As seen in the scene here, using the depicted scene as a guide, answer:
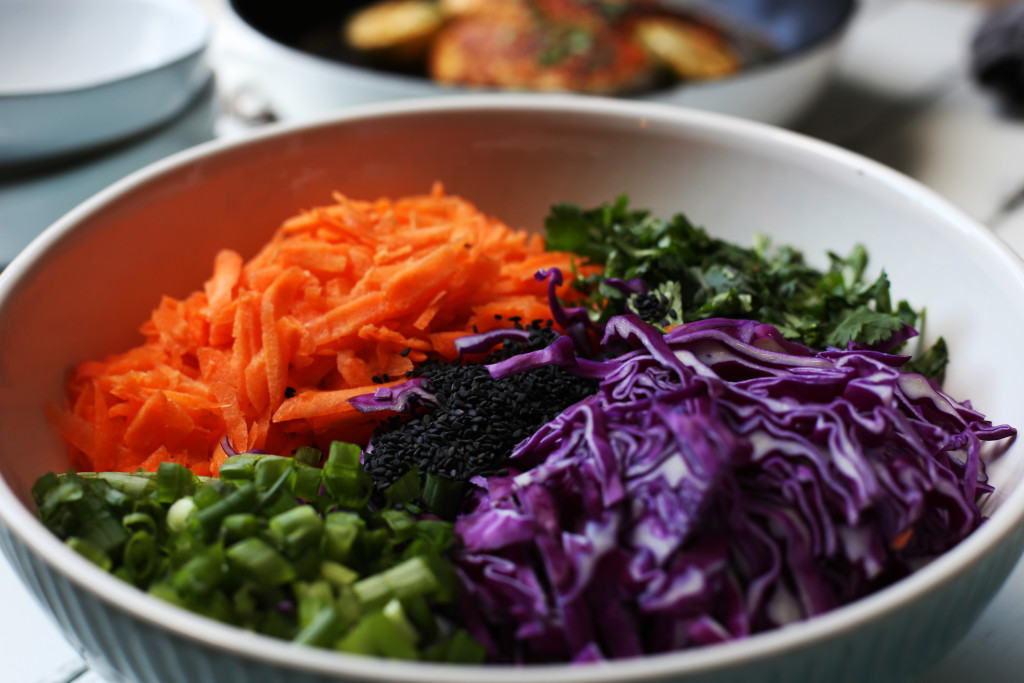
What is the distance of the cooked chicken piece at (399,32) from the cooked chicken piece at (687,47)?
→ 709mm

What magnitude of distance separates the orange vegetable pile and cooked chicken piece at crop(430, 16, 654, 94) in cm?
101

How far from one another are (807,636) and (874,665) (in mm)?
154

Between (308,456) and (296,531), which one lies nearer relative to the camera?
(296,531)

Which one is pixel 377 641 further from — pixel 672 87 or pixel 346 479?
pixel 672 87

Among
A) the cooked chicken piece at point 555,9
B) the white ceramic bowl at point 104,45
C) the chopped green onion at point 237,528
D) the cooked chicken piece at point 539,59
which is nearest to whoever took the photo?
the chopped green onion at point 237,528

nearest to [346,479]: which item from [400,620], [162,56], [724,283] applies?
[400,620]

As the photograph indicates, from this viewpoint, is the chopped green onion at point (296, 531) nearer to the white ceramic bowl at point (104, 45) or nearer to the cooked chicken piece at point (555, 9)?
the white ceramic bowl at point (104, 45)

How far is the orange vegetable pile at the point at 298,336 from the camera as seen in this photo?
1.46 metres

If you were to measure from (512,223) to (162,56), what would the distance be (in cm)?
123

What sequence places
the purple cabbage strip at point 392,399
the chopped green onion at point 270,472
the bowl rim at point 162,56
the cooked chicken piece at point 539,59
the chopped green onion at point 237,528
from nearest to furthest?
the chopped green onion at point 237,528 → the chopped green onion at point 270,472 → the purple cabbage strip at point 392,399 → the bowl rim at point 162,56 → the cooked chicken piece at point 539,59

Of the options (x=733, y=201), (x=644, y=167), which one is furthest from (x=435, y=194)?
(x=733, y=201)

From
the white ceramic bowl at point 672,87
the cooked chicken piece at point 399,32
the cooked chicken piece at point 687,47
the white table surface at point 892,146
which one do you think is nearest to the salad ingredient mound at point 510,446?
the white table surface at point 892,146

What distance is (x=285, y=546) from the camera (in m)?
1.11

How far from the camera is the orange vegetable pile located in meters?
1.46
